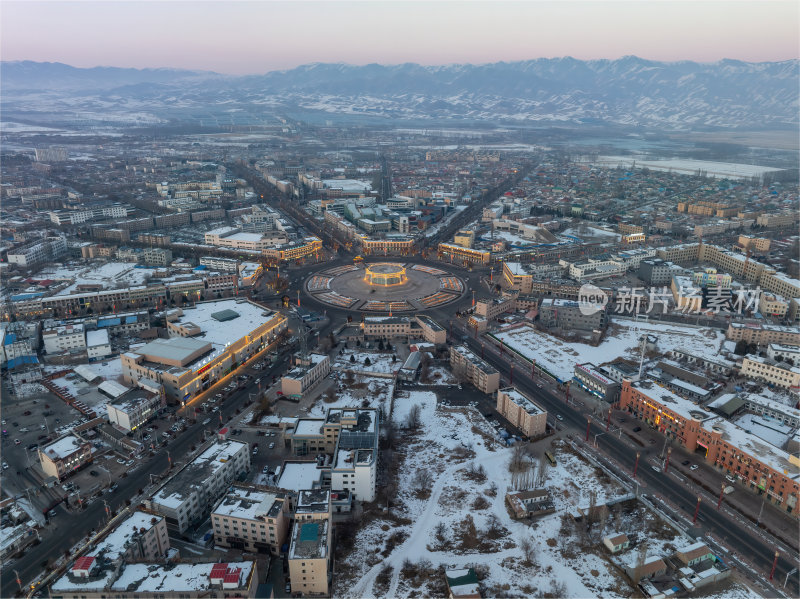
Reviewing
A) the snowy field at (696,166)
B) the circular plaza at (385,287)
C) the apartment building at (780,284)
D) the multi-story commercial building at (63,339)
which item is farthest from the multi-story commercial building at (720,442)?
the snowy field at (696,166)

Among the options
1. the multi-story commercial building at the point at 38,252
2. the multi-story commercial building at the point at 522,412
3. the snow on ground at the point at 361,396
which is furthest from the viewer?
A: the multi-story commercial building at the point at 38,252

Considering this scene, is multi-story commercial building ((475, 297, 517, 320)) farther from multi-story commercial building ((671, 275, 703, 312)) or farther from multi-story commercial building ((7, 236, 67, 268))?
multi-story commercial building ((7, 236, 67, 268))

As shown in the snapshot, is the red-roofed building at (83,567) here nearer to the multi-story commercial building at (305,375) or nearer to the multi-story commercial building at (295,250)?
the multi-story commercial building at (305,375)

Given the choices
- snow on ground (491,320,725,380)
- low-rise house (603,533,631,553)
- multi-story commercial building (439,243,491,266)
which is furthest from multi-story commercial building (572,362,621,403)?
multi-story commercial building (439,243,491,266)

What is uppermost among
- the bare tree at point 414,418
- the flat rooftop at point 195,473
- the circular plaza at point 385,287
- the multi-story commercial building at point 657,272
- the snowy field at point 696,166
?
the snowy field at point 696,166

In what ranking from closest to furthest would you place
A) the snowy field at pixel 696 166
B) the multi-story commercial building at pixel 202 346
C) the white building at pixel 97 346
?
the multi-story commercial building at pixel 202 346, the white building at pixel 97 346, the snowy field at pixel 696 166

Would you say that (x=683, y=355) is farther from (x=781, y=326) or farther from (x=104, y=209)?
(x=104, y=209)
